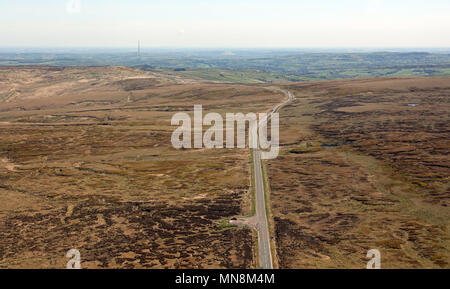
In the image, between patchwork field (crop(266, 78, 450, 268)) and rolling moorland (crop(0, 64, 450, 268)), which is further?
rolling moorland (crop(0, 64, 450, 268))

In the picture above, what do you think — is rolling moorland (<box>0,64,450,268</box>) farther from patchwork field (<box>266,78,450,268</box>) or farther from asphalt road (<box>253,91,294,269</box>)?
asphalt road (<box>253,91,294,269</box>)

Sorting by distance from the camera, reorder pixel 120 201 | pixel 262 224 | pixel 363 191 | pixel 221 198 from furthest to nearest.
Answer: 1. pixel 363 191
2. pixel 221 198
3. pixel 120 201
4. pixel 262 224

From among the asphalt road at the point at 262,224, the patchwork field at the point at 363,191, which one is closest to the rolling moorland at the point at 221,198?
the patchwork field at the point at 363,191

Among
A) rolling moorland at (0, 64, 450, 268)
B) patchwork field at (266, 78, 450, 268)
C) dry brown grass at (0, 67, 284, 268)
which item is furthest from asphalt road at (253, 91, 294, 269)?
patchwork field at (266, 78, 450, 268)

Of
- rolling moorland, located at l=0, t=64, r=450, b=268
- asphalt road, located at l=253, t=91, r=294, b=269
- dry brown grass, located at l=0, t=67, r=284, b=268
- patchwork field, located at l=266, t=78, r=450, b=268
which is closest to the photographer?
asphalt road, located at l=253, t=91, r=294, b=269

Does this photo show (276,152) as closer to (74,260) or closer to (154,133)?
(154,133)

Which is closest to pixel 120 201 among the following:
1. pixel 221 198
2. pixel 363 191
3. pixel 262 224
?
pixel 221 198

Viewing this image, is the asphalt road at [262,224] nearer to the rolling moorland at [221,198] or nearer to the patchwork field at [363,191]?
the rolling moorland at [221,198]

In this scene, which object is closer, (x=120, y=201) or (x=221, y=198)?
(x=120, y=201)

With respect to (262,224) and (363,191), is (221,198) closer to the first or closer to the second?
(262,224)
